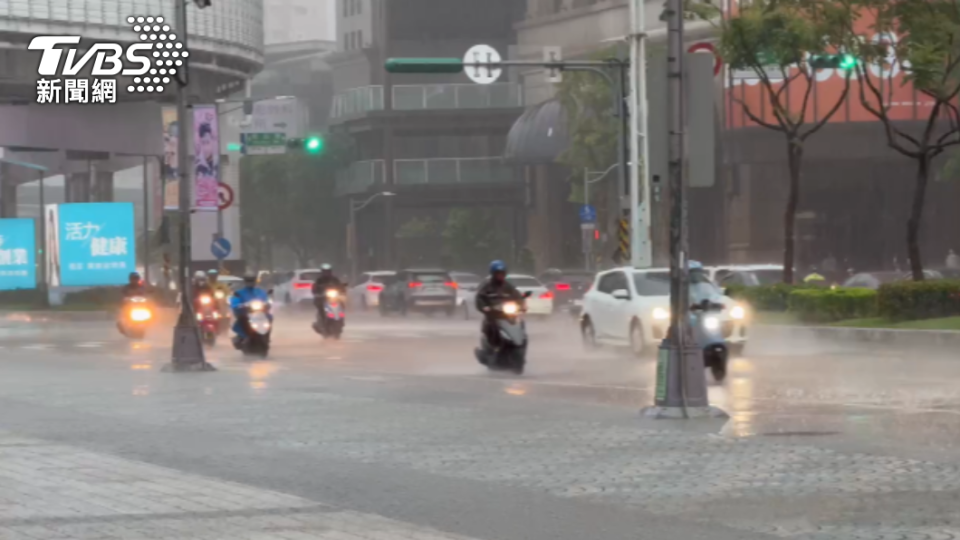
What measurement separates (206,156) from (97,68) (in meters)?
6.49

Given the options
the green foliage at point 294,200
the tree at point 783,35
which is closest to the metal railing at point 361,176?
the green foliage at point 294,200

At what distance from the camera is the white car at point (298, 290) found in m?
66.0

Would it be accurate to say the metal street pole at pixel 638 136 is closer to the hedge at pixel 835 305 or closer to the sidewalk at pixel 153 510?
the hedge at pixel 835 305

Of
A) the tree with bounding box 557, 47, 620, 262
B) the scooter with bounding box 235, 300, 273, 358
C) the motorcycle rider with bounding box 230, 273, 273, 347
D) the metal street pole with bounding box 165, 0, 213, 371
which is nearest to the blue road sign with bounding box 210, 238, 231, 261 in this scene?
the tree with bounding box 557, 47, 620, 262

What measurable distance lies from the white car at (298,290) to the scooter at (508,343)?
129 ft

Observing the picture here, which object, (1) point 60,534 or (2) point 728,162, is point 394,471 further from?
(2) point 728,162

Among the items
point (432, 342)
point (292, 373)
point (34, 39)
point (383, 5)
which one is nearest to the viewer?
point (292, 373)

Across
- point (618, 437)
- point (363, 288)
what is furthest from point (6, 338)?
point (618, 437)

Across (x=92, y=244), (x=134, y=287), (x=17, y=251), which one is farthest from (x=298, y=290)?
(x=134, y=287)

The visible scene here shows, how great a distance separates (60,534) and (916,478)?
222 inches

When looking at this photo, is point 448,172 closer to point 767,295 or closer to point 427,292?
point 427,292

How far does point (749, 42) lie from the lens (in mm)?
43531

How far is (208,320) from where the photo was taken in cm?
3706

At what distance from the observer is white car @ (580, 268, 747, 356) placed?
97.6 ft
